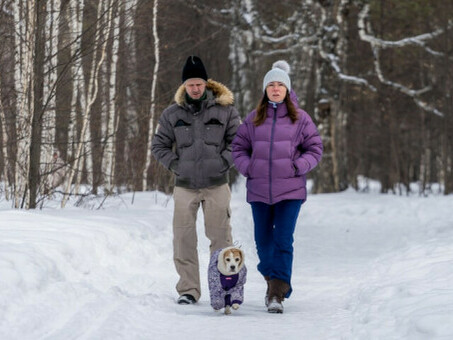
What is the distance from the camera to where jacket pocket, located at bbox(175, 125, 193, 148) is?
7.24 m

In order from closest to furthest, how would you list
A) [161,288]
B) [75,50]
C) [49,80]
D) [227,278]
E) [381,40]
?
[227,278], [161,288], [75,50], [49,80], [381,40]

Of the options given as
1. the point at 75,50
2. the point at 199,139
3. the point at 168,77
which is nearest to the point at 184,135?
the point at 199,139

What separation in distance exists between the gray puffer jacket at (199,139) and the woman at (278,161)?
0.21 metres

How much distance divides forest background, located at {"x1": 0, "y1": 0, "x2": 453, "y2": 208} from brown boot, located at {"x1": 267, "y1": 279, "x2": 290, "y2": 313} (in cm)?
460

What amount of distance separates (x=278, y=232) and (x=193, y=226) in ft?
2.89

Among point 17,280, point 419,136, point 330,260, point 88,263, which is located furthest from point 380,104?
point 17,280

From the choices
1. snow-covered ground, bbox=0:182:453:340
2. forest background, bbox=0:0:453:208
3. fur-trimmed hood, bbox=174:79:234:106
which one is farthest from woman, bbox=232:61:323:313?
forest background, bbox=0:0:453:208

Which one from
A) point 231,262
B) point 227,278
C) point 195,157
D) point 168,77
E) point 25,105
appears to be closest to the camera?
point 231,262

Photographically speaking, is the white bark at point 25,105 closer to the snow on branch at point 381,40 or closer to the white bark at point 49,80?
the white bark at point 49,80

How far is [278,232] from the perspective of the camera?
704 cm

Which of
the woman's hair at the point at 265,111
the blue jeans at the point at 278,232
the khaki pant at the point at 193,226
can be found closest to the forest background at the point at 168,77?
the khaki pant at the point at 193,226

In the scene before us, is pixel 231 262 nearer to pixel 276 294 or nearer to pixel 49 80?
pixel 276 294

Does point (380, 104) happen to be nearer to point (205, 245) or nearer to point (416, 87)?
point (416, 87)

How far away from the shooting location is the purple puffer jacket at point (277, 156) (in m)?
6.88
